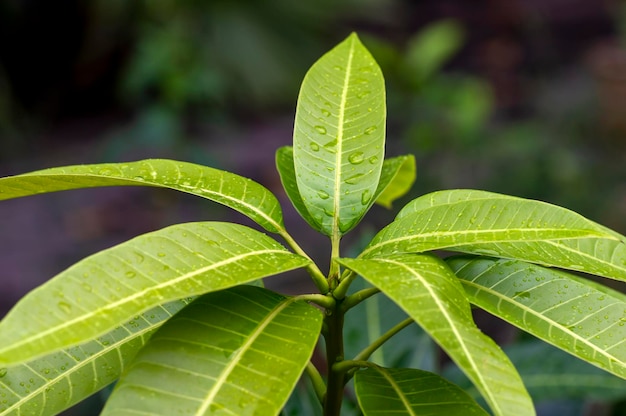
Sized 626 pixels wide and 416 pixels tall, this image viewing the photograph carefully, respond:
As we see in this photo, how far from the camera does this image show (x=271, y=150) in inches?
212

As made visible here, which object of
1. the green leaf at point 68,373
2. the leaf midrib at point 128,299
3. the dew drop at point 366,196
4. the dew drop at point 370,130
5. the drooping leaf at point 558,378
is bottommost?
the drooping leaf at point 558,378

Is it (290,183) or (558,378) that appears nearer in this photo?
(290,183)

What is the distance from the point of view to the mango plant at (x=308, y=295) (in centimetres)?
44

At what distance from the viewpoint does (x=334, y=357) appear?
2.07ft

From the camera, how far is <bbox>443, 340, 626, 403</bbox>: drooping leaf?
949mm

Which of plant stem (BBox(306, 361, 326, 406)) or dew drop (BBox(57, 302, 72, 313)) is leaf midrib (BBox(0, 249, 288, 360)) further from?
plant stem (BBox(306, 361, 326, 406))

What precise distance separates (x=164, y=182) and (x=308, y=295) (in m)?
0.15

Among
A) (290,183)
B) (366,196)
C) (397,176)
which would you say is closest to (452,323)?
(366,196)

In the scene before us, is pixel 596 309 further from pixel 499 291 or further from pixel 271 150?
pixel 271 150

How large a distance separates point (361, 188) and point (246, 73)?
5316mm

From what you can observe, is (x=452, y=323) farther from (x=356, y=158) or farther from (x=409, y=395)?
(x=356, y=158)

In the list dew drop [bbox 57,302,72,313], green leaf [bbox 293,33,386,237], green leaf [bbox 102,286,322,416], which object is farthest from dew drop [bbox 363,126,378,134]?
dew drop [bbox 57,302,72,313]

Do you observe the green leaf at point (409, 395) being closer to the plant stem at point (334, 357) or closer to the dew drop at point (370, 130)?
the plant stem at point (334, 357)

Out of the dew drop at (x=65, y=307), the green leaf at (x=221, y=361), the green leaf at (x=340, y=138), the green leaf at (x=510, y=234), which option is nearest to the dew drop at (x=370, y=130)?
the green leaf at (x=340, y=138)
